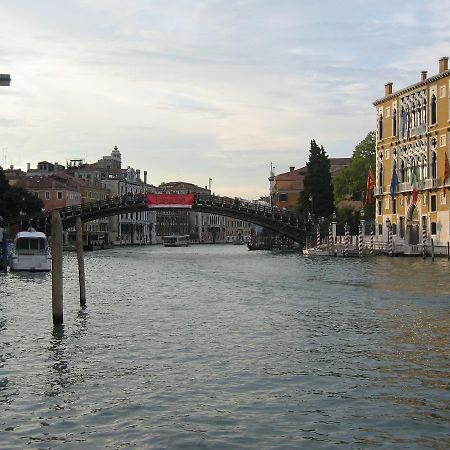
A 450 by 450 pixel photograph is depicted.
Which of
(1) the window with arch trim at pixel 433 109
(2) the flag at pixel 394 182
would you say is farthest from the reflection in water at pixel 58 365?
(2) the flag at pixel 394 182

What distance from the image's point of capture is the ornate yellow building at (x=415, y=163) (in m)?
49.4

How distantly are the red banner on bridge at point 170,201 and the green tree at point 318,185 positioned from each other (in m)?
11.0

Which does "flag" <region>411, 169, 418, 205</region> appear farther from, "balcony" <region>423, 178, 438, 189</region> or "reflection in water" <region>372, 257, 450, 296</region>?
"reflection in water" <region>372, 257, 450, 296</region>

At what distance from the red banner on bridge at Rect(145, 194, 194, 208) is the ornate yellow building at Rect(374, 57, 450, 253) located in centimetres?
1544

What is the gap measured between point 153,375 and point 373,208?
188 ft

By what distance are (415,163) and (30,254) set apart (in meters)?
28.0

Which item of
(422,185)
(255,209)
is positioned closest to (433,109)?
(422,185)

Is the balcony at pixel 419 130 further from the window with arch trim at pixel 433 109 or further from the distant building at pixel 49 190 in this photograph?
the distant building at pixel 49 190

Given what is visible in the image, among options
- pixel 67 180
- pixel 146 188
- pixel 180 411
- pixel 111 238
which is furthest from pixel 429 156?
pixel 146 188

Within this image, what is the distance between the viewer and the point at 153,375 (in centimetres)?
1138

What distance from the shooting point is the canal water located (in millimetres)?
8547

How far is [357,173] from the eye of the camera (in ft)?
219

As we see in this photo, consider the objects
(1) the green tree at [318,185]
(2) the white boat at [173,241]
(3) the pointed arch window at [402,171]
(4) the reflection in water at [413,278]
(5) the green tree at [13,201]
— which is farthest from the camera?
(2) the white boat at [173,241]

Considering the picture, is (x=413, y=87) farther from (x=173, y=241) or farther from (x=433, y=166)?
(x=173, y=241)
